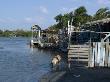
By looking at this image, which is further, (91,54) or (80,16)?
(80,16)

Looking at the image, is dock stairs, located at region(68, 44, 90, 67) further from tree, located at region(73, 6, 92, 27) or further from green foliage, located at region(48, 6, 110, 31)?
tree, located at region(73, 6, 92, 27)

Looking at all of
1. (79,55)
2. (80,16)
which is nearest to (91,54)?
(79,55)

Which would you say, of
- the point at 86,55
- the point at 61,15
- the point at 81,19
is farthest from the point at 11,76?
the point at 61,15

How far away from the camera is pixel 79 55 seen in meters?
29.7

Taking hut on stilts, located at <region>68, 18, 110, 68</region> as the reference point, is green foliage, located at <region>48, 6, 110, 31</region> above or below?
above

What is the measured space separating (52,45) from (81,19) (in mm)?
12016

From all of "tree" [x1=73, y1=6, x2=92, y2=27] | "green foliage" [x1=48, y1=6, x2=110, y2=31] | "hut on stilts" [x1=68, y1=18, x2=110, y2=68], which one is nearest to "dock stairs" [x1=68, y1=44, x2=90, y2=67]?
"hut on stilts" [x1=68, y1=18, x2=110, y2=68]

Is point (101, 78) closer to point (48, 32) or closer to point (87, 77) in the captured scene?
point (87, 77)

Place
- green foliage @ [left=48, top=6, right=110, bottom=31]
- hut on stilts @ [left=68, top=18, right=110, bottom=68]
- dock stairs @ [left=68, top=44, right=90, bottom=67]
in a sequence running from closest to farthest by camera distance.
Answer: hut on stilts @ [left=68, top=18, right=110, bottom=68]
dock stairs @ [left=68, top=44, right=90, bottom=67]
green foliage @ [left=48, top=6, right=110, bottom=31]

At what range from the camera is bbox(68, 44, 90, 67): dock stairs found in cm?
2916

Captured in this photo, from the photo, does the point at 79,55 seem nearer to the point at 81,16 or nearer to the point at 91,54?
the point at 91,54

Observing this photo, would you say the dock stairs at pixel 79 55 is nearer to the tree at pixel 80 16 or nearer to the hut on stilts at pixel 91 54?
the hut on stilts at pixel 91 54

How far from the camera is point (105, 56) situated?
26719 millimetres

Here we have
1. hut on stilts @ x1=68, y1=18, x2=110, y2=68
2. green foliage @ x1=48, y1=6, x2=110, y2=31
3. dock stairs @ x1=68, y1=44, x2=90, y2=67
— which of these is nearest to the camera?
hut on stilts @ x1=68, y1=18, x2=110, y2=68
